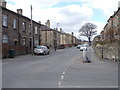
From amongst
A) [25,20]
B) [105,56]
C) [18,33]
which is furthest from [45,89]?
[25,20]

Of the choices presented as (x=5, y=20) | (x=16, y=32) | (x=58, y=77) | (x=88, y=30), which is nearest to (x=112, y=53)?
(x=58, y=77)

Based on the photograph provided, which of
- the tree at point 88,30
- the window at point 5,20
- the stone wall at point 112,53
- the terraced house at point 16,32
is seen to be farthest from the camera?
the tree at point 88,30

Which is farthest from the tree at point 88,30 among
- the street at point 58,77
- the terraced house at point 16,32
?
the street at point 58,77

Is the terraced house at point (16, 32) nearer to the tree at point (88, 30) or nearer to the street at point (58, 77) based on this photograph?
the street at point (58, 77)

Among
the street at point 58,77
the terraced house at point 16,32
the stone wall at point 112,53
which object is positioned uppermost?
the terraced house at point 16,32

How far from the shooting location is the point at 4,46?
2764 centimetres

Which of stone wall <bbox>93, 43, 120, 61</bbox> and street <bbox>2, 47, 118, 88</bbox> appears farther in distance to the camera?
stone wall <bbox>93, 43, 120, 61</bbox>

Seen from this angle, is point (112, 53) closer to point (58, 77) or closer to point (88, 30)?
point (58, 77)

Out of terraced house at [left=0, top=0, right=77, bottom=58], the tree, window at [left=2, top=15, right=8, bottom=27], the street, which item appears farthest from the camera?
the tree

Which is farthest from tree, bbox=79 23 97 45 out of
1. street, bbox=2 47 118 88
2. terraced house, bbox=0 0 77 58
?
street, bbox=2 47 118 88

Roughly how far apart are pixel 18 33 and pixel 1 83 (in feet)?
85.9

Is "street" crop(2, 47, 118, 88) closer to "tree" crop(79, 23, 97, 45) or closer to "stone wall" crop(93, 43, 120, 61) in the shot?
"stone wall" crop(93, 43, 120, 61)

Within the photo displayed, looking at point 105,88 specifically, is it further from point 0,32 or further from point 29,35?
point 29,35

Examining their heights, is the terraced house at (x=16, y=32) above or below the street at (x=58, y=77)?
above
